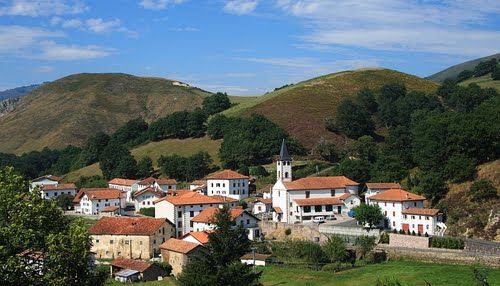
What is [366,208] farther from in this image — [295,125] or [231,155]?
[295,125]

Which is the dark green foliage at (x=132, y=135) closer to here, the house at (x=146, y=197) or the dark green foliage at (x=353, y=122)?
the dark green foliage at (x=353, y=122)

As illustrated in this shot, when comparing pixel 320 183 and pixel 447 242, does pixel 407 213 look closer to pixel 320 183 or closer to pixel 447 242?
pixel 447 242

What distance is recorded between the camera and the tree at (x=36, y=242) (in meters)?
24.7

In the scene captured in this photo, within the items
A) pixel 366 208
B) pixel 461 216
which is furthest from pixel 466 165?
pixel 366 208

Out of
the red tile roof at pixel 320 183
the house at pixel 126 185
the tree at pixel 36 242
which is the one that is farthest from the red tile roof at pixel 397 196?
the house at pixel 126 185

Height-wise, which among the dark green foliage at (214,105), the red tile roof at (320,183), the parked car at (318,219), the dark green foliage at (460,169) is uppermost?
the dark green foliage at (214,105)

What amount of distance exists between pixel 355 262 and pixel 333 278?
705 centimetres

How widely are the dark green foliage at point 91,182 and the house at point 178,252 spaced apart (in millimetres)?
49957

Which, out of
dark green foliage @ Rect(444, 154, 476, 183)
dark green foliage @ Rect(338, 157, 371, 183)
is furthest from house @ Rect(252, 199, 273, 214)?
dark green foliage @ Rect(444, 154, 476, 183)

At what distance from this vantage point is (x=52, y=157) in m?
155

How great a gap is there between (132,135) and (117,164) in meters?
32.1

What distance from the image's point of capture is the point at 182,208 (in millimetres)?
70812

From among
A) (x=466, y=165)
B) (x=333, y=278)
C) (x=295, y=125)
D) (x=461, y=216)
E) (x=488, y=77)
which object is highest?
(x=488, y=77)

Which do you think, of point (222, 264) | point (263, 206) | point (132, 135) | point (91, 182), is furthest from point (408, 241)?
point (132, 135)
